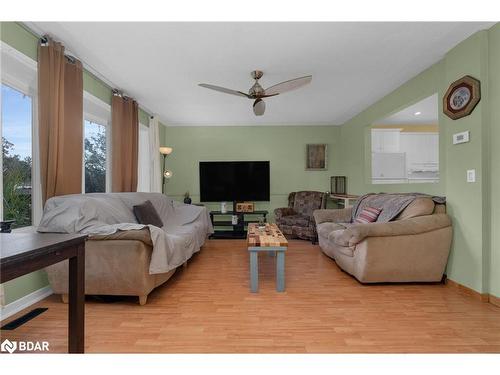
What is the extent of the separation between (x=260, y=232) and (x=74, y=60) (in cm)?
268

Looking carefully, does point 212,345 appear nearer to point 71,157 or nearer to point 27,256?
point 27,256

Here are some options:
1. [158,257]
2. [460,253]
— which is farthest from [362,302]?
[158,257]

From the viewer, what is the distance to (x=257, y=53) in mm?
2590

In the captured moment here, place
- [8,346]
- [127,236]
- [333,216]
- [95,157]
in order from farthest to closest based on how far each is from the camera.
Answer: [333,216] → [95,157] → [127,236] → [8,346]

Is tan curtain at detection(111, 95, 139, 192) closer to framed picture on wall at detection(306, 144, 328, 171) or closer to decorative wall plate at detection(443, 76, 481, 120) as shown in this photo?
framed picture on wall at detection(306, 144, 328, 171)

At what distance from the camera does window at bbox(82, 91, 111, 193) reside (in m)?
3.28

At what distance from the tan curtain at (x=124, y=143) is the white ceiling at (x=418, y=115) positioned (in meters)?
3.98

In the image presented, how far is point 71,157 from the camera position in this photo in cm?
258

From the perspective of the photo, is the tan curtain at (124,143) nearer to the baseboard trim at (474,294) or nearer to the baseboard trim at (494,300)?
the baseboard trim at (474,294)

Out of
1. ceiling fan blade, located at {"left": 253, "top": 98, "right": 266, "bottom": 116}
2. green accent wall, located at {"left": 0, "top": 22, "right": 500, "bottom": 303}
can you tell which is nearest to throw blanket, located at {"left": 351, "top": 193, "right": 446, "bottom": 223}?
green accent wall, located at {"left": 0, "top": 22, "right": 500, "bottom": 303}

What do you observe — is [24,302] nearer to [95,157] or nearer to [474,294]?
[95,157]

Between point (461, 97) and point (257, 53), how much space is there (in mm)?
2019

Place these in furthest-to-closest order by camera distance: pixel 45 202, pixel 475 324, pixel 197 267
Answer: pixel 197 267 < pixel 45 202 < pixel 475 324

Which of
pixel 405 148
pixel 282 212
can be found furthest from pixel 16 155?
pixel 405 148
